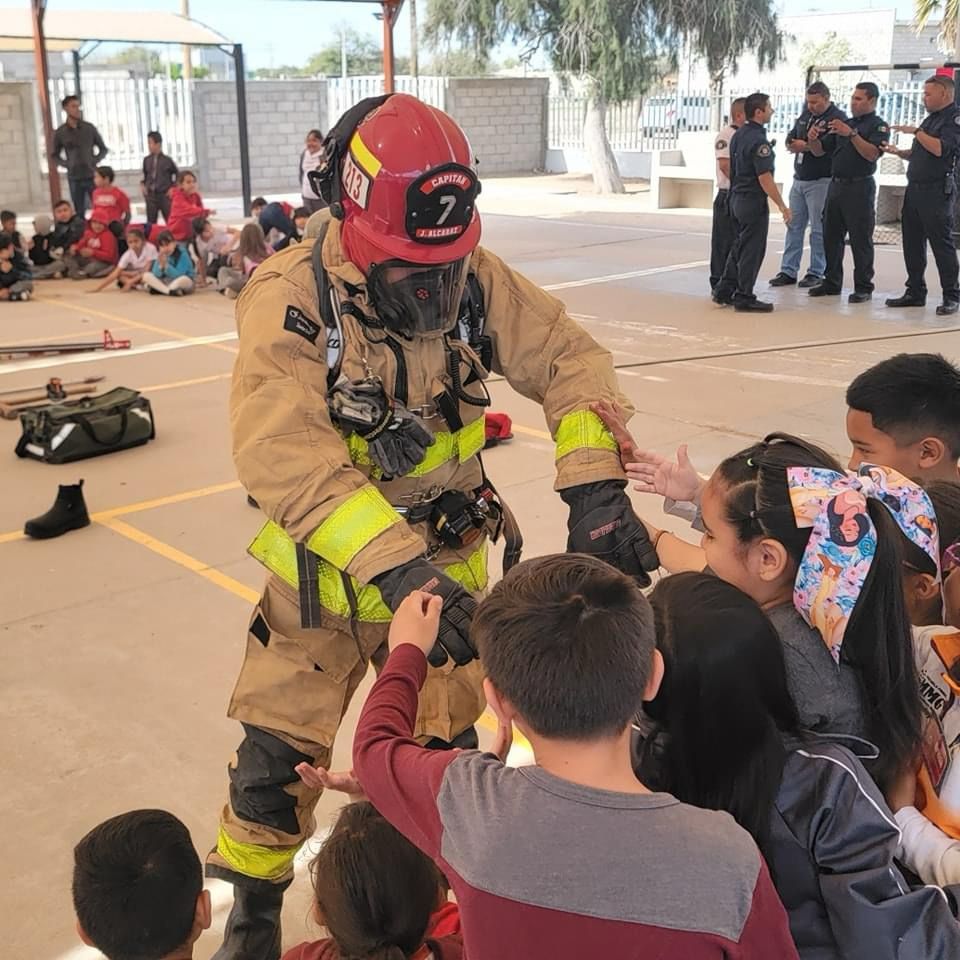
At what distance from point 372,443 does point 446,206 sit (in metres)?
0.54

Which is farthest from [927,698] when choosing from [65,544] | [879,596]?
[65,544]

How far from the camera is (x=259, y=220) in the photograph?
14.1 meters

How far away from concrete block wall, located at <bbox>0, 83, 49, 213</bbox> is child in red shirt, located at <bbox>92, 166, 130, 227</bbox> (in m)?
9.94

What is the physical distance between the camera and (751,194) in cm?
1085

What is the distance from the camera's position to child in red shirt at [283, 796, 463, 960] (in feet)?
7.01

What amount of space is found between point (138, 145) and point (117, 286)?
14.1 metres

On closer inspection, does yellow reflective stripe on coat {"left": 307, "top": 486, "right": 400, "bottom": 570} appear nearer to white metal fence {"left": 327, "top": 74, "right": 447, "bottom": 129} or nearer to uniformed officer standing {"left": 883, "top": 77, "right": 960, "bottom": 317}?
uniformed officer standing {"left": 883, "top": 77, "right": 960, "bottom": 317}

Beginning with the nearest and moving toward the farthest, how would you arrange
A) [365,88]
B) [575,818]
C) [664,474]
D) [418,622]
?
[575,818], [418,622], [664,474], [365,88]

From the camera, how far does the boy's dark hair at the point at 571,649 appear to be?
5.33 ft

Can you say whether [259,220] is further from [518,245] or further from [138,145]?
[138,145]

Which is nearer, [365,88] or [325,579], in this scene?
[325,579]

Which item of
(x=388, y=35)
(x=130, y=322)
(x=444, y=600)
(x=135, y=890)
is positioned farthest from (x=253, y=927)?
(x=388, y=35)

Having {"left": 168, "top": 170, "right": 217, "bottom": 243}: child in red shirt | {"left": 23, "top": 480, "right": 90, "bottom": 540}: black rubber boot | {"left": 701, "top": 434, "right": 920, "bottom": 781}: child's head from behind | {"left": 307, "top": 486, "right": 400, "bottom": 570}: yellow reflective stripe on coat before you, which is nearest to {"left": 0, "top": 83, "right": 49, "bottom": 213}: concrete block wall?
{"left": 168, "top": 170, "right": 217, "bottom": 243}: child in red shirt

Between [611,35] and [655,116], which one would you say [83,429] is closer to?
[611,35]
